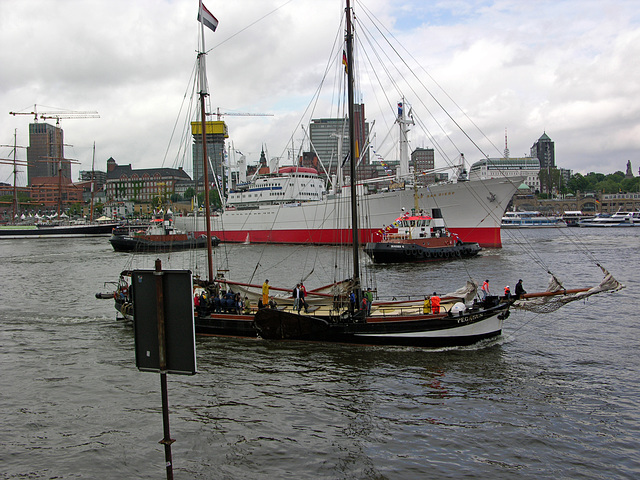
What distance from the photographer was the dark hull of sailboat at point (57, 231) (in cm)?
10575

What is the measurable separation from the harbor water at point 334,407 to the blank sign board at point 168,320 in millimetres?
5447

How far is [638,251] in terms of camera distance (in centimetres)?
5241

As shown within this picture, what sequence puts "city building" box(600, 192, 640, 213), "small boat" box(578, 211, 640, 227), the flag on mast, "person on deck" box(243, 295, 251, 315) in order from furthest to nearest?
"city building" box(600, 192, 640, 213), "small boat" box(578, 211, 640, 227), the flag on mast, "person on deck" box(243, 295, 251, 315)

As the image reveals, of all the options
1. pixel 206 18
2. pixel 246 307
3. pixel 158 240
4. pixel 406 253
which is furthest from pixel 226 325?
pixel 158 240

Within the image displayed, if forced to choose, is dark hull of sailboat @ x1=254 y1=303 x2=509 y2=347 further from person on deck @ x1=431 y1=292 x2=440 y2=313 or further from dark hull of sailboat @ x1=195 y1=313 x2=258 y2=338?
dark hull of sailboat @ x1=195 y1=313 x2=258 y2=338

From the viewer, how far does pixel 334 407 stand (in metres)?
→ 12.0

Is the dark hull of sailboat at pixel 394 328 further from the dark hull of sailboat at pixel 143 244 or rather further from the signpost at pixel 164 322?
the dark hull of sailboat at pixel 143 244

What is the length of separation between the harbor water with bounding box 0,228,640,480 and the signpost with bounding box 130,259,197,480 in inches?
214

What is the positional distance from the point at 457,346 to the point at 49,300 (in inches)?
969

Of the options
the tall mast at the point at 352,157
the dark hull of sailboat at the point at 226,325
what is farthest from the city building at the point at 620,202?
the dark hull of sailboat at the point at 226,325

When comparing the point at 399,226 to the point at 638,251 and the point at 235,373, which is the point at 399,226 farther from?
the point at 235,373

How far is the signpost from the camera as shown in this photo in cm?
432

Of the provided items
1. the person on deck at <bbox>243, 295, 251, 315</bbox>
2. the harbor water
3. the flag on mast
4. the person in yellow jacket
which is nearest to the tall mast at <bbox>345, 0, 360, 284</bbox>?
the person in yellow jacket

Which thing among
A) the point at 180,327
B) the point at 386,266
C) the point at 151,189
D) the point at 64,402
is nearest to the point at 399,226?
the point at 386,266
